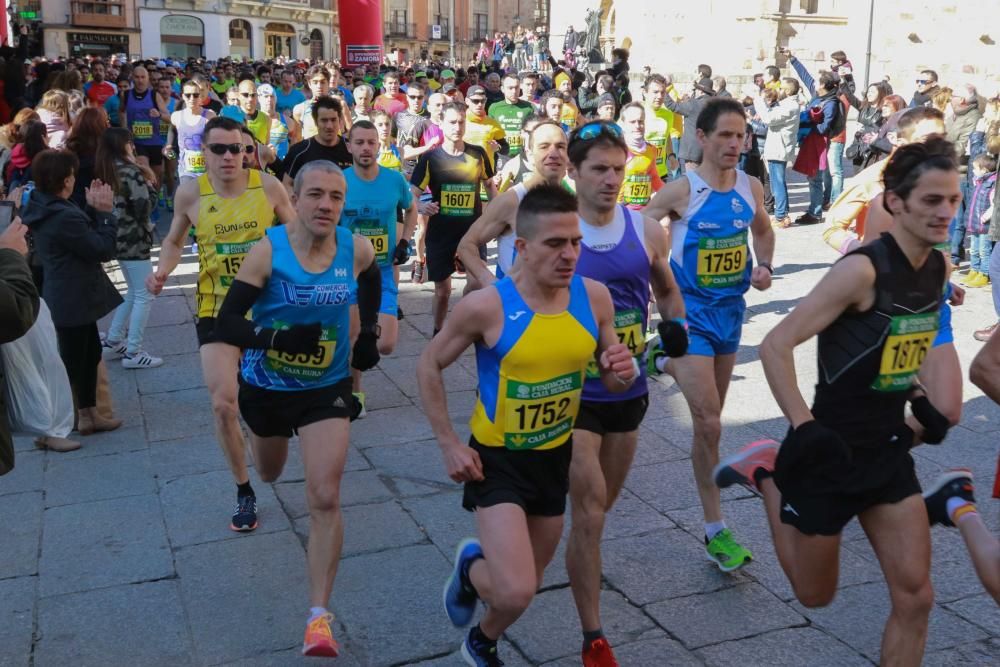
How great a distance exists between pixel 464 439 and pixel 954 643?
3273 mm

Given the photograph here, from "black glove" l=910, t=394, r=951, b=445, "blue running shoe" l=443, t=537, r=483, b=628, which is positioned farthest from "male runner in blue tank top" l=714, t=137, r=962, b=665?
"blue running shoe" l=443, t=537, r=483, b=628

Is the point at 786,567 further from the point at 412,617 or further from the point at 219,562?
the point at 219,562

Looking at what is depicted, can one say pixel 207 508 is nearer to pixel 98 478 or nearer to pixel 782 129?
A: pixel 98 478

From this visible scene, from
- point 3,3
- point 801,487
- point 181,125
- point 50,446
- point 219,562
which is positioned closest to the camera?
point 801,487

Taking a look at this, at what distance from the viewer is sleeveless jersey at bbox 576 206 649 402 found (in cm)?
429

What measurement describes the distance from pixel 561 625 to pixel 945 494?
1.51 metres

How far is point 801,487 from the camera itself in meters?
3.45

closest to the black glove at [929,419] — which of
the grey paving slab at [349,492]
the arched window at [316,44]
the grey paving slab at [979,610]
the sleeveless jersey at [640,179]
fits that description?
the grey paving slab at [979,610]

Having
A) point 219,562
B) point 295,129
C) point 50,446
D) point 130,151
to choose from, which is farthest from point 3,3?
point 219,562

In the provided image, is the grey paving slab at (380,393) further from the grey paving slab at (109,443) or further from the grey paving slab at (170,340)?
the grey paving slab at (170,340)

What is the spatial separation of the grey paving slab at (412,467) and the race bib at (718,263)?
1734 millimetres

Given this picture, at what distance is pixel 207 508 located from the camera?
5.43 m

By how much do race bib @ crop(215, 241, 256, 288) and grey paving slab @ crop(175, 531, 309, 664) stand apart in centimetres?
143

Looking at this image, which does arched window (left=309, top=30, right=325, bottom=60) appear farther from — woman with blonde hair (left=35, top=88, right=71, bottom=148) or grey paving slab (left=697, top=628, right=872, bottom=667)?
grey paving slab (left=697, top=628, right=872, bottom=667)
